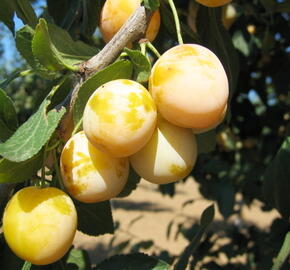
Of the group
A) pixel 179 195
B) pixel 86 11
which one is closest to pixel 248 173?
pixel 86 11

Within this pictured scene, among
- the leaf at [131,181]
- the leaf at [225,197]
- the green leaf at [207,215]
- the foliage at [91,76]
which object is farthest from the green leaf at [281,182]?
the leaf at [225,197]

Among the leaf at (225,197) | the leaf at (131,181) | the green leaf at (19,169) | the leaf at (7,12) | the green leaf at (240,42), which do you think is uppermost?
the leaf at (7,12)

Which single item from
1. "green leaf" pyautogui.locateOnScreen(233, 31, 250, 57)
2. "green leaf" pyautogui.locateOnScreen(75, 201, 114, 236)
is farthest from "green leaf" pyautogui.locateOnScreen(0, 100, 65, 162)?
"green leaf" pyautogui.locateOnScreen(233, 31, 250, 57)

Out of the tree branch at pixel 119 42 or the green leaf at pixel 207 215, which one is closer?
the tree branch at pixel 119 42

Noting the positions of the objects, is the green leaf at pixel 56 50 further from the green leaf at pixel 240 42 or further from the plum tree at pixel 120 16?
the green leaf at pixel 240 42

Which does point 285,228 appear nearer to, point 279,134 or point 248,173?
point 248,173

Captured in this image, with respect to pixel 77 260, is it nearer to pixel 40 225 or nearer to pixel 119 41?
pixel 40 225

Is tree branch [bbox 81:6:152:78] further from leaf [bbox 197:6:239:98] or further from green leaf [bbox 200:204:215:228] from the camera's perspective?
green leaf [bbox 200:204:215:228]
